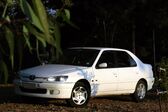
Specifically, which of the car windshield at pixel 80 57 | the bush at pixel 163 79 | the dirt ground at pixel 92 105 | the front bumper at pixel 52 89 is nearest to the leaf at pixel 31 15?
the dirt ground at pixel 92 105

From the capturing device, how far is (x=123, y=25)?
22609 millimetres

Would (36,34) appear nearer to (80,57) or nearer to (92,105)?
(92,105)

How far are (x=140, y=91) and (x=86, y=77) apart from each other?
2367mm

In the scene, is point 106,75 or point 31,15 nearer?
point 31,15

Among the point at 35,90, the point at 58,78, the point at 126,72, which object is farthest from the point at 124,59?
the point at 35,90

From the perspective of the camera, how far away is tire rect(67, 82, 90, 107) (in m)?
12.2

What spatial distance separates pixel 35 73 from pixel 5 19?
10362 mm

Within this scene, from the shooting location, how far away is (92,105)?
13.0 m

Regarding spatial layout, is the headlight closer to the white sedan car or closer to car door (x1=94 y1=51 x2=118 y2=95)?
the white sedan car

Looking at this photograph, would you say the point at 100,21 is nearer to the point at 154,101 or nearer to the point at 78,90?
the point at 154,101

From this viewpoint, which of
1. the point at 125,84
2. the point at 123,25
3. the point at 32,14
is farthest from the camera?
the point at 123,25

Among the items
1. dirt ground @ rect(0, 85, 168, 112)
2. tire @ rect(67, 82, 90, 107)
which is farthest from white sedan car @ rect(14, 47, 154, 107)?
dirt ground @ rect(0, 85, 168, 112)

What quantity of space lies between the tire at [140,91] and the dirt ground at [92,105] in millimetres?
158

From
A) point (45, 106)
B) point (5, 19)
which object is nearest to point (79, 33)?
point (45, 106)
